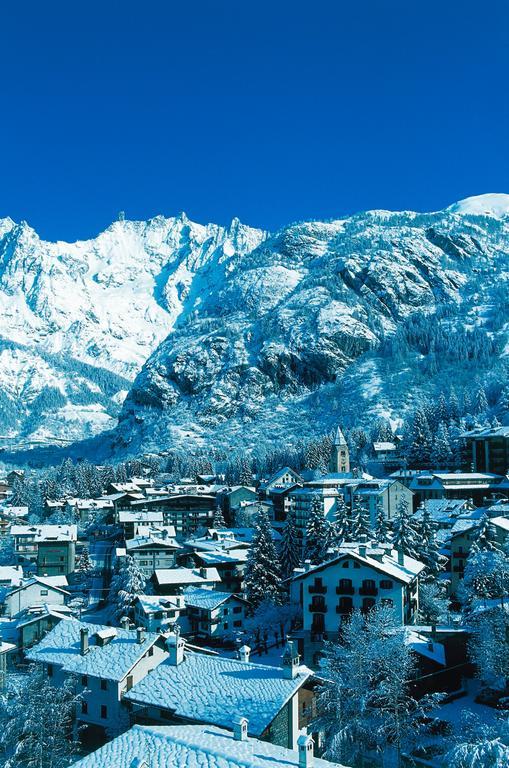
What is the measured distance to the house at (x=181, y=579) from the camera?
71562mm

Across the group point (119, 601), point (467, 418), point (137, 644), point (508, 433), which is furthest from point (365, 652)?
point (467, 418)

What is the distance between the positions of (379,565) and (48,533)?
55881 mm

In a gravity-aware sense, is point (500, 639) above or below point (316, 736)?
above

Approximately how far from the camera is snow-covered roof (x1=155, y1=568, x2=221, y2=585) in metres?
71.4

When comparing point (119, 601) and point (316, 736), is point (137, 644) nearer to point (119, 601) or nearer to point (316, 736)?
point (316, 736)

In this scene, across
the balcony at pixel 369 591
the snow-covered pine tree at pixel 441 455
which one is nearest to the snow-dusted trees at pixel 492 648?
the balcony at pixel 369 591

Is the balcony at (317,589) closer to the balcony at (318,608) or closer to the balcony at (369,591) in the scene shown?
the balcony at (318,608)

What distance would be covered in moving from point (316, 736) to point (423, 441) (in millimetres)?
96056

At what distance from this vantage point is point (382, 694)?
36844 millimetres

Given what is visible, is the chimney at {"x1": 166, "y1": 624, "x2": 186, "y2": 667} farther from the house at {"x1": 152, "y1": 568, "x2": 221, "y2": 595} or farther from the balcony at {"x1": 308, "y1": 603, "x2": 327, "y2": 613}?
the house at {"x1": 152, "y1": 568, "x2": 221, "y2": 595}

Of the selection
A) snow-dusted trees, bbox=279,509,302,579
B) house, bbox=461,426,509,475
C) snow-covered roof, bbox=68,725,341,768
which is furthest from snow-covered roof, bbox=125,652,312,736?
house, bbox=461,426,509,475

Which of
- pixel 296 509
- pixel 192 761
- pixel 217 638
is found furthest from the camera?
pixel 296 509

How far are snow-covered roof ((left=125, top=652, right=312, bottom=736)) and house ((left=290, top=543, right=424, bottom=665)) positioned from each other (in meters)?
15.0

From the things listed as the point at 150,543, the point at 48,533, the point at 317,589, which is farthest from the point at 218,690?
the point at 48,533
